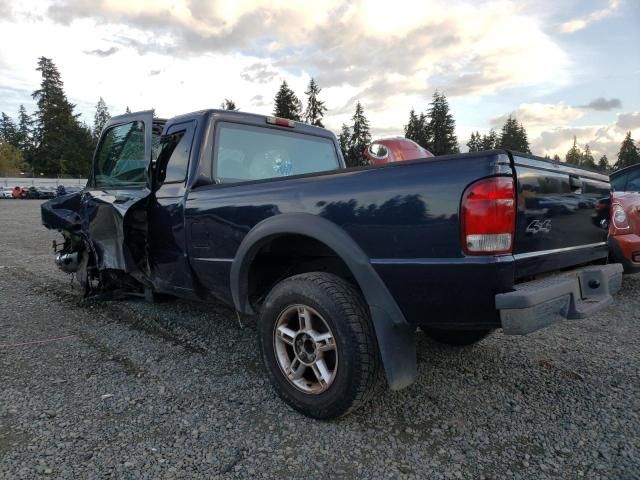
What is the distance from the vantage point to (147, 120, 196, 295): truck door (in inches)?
136

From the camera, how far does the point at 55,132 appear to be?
243ft

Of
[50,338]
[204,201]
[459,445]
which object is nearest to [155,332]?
[50,338]

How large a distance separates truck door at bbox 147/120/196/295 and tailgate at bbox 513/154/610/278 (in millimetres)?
2400

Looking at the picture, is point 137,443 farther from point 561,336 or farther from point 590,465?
point 561,336

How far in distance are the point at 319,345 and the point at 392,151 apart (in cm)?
248

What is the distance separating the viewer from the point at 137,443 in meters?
2.28

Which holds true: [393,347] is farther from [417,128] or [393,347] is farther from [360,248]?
[417,128]

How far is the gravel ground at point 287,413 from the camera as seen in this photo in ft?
6.93

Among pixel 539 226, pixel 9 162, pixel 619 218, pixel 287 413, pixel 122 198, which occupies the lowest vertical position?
pixel 287 413

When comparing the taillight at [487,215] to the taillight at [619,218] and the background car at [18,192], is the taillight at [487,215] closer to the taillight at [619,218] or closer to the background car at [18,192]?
the taillight at [619,218]

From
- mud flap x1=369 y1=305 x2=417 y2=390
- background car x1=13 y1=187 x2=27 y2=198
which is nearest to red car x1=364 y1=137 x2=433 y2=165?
mud flap x1=369 y1=305 x2=417 y2=390

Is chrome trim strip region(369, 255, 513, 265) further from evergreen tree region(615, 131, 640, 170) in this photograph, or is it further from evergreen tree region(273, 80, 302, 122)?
evergreen tree region(615, 131, 640, 170)

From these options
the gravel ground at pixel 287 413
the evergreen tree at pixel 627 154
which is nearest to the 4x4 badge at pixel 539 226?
the gravel ground at pixel 287 413

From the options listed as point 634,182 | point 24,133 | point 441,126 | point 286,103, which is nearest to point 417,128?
point 441,126
